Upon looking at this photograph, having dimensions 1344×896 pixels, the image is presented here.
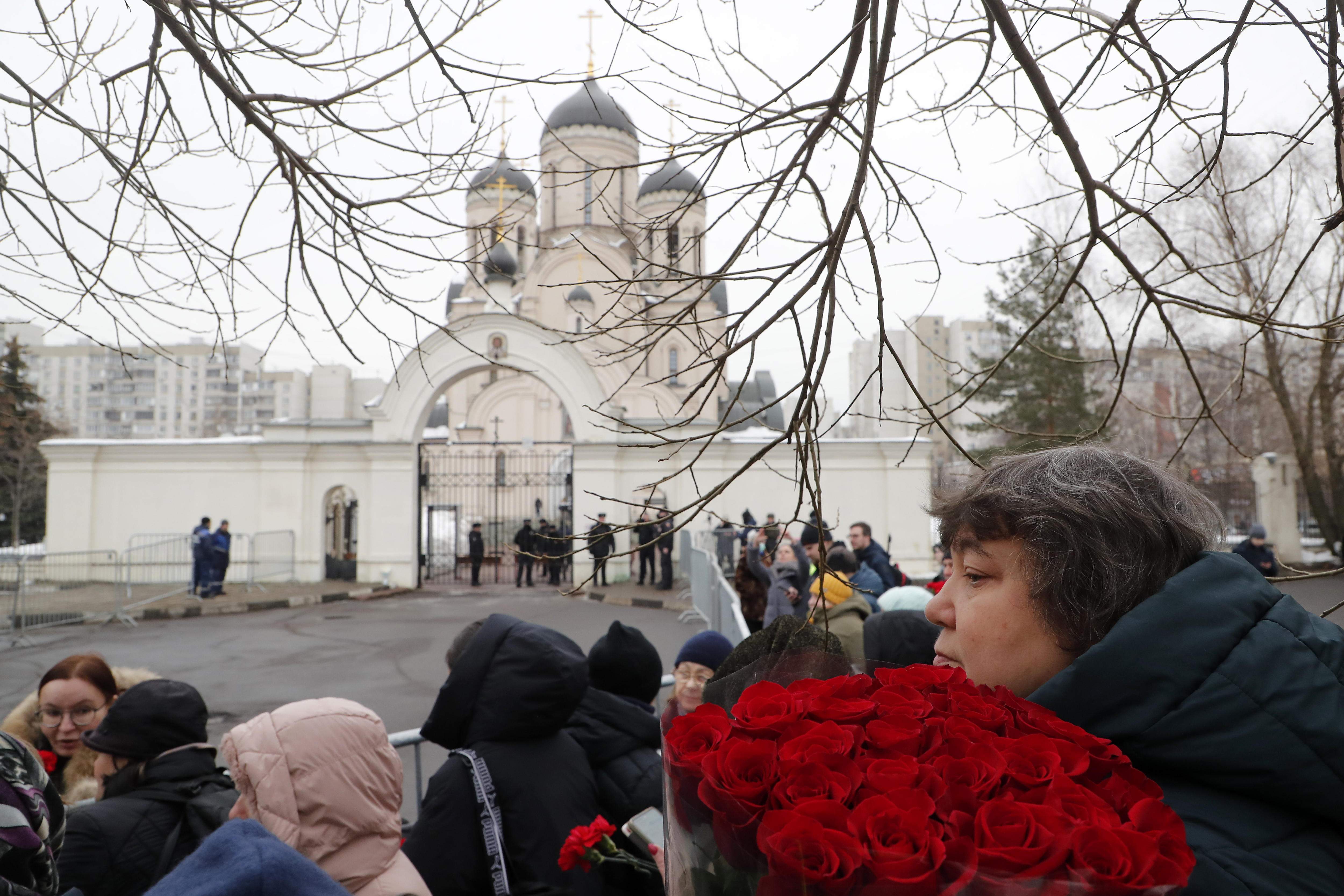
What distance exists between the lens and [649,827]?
2.25 meters

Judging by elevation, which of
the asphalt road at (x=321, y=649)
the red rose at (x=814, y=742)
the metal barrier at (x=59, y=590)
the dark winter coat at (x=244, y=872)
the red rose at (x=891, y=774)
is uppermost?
the red rose at (x=814, y=742)

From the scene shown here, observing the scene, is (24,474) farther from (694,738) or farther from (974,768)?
(974,768)

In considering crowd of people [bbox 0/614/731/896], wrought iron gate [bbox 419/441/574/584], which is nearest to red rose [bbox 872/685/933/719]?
crowd of people [bbox 0/614/731/896]

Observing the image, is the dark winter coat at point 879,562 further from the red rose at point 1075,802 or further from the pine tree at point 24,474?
the pine tree at point 24,474

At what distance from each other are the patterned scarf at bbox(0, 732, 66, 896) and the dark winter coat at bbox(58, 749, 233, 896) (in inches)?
34.0

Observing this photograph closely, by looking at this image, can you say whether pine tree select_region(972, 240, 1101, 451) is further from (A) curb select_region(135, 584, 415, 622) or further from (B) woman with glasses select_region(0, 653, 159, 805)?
(B) woman with glasses select_region(0, 653, 159, 805)

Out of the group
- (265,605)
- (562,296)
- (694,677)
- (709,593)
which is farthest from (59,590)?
(562,296)

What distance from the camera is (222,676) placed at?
10.9m

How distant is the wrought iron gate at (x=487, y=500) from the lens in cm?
2131

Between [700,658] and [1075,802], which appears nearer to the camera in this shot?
[1075,802]

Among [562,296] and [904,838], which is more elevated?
[562,296]

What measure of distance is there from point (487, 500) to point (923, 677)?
36613 millimetres

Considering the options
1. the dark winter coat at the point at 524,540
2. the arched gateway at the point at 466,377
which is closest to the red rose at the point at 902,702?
the arched gateway at the point at 466,377

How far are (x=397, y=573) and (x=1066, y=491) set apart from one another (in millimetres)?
20550
